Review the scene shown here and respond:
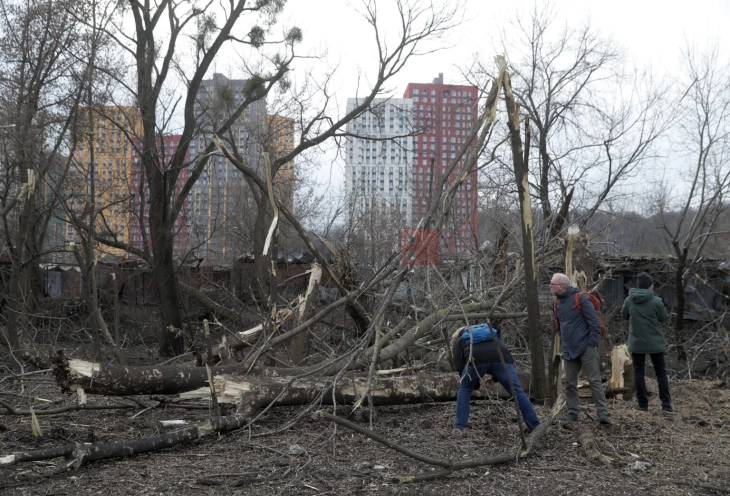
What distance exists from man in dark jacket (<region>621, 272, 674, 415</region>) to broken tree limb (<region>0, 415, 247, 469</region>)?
13.7 feet

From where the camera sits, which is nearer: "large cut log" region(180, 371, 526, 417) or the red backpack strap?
"large cut log" region(180, 371, 526, 417)

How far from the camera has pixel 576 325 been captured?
20.0ft

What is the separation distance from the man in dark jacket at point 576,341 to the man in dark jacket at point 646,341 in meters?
1.16

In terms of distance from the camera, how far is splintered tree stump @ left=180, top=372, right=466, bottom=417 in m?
5.80

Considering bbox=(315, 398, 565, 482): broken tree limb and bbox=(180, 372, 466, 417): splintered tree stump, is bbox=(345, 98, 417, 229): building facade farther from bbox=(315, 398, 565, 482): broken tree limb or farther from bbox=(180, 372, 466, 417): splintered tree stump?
bbox=(315, 398, 565, 482): broken tree limb

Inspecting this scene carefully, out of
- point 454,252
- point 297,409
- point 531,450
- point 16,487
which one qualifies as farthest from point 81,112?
point 531,450

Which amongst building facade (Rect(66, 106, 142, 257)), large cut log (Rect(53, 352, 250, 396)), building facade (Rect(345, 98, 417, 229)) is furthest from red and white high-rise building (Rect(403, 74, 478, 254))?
large cut log (Rect(53, 352, 250, 396))

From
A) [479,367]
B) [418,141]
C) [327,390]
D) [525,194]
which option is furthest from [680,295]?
[327,390]

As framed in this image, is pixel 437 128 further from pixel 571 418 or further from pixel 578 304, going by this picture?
pixel 571 418

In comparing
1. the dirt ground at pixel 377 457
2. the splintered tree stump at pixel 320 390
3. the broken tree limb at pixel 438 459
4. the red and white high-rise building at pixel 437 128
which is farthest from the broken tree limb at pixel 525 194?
the red and white high-rise building at pixel 437 128

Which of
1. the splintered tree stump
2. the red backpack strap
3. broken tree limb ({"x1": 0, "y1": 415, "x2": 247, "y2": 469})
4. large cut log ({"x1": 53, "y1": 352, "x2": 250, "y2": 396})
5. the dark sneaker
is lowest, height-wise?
the dark sneaker

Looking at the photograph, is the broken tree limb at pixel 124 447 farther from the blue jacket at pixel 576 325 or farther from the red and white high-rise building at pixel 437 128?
the red and white high-rise building at pixel 437 128

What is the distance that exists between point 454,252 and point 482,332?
201 inches

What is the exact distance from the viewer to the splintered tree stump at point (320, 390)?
5.80m
